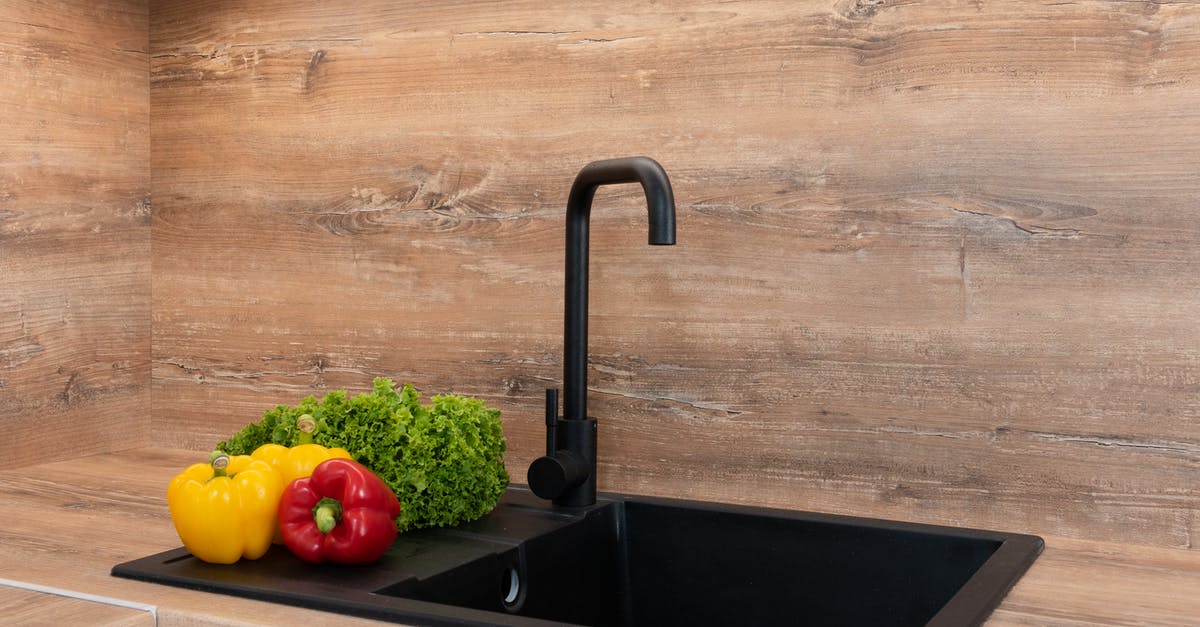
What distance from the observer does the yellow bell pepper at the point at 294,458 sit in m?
1.15

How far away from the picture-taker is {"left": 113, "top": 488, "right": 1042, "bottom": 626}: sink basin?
3.47 feet

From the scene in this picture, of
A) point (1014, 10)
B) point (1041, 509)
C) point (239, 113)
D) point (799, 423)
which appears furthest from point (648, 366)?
Answer: point (239, 113)

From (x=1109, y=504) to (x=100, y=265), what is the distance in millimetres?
1375

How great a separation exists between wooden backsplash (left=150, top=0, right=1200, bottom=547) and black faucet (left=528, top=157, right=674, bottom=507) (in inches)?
3.9

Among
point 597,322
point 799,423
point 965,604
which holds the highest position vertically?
point 597,322

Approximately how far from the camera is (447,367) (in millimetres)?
1537

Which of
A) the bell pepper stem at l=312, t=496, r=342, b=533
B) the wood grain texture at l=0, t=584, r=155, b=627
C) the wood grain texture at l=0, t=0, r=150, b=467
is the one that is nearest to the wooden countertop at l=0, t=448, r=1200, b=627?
the wood grain texture at l=0, t=584, r=155, b=627

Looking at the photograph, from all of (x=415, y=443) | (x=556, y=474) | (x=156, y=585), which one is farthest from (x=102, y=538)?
(x=556, y=474)

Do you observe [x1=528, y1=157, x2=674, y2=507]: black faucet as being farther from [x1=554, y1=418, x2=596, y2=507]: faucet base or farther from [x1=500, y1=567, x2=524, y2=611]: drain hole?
[x1=500, y1=567, x2=524, y2=611]: drain hole

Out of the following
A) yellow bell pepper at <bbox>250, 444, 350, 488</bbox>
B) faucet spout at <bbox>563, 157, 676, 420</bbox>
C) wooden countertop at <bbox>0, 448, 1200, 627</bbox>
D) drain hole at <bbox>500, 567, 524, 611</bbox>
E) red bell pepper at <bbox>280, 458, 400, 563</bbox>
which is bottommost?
drain hole at <bbox>500, 567, 524, 611</bbox>

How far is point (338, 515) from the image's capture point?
1069 mm

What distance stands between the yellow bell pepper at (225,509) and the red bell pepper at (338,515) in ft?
0.06

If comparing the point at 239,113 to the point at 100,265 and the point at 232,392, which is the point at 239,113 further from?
the point at 232,392

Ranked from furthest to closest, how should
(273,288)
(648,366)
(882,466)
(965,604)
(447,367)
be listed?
(273,288) → (447,367) → (648,366) → (882,466) → (965,604)
